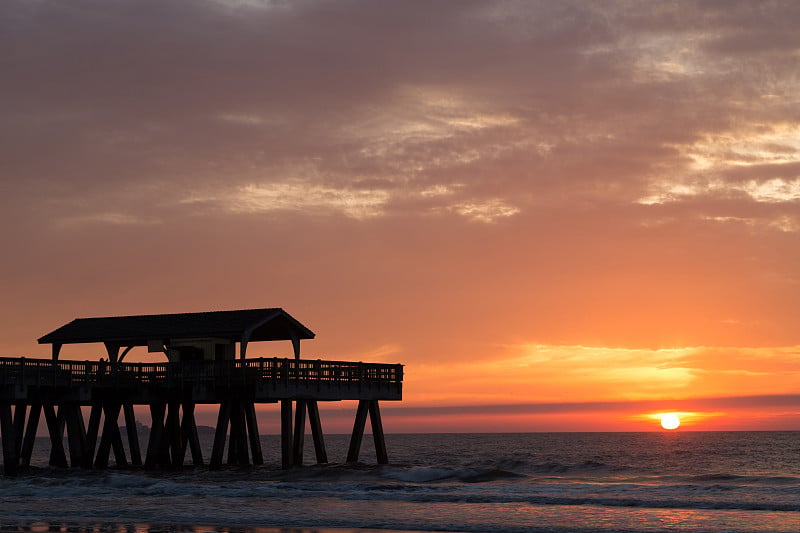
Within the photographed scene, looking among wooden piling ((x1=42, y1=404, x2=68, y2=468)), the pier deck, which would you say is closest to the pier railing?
the pier deck

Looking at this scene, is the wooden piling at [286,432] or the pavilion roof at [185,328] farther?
the pavilion roof at [185,328]

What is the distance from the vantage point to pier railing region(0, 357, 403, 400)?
47.9 m

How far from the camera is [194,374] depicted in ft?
165

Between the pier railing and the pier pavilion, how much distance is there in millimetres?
46

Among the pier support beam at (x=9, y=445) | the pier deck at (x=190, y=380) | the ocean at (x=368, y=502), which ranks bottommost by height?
the ocean at (x=368, y=502)

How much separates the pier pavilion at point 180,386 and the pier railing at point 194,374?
0.15ft

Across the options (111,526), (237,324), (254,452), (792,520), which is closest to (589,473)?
(254,452)

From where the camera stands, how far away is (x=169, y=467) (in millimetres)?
53969

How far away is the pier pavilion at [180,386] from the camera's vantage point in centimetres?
4894

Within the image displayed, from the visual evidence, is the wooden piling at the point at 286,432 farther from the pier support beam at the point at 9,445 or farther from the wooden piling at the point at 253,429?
the pier support beam at the point at 9,445


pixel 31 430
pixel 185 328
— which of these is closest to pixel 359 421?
pixel 185 328

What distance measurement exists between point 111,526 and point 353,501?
10.2 metres

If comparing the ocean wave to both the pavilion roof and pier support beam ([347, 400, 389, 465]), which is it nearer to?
pier support beam ([347, 400, 389, 465])

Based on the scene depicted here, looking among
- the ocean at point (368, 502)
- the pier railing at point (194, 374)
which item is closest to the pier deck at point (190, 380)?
the pier railing at point (194, 374)
